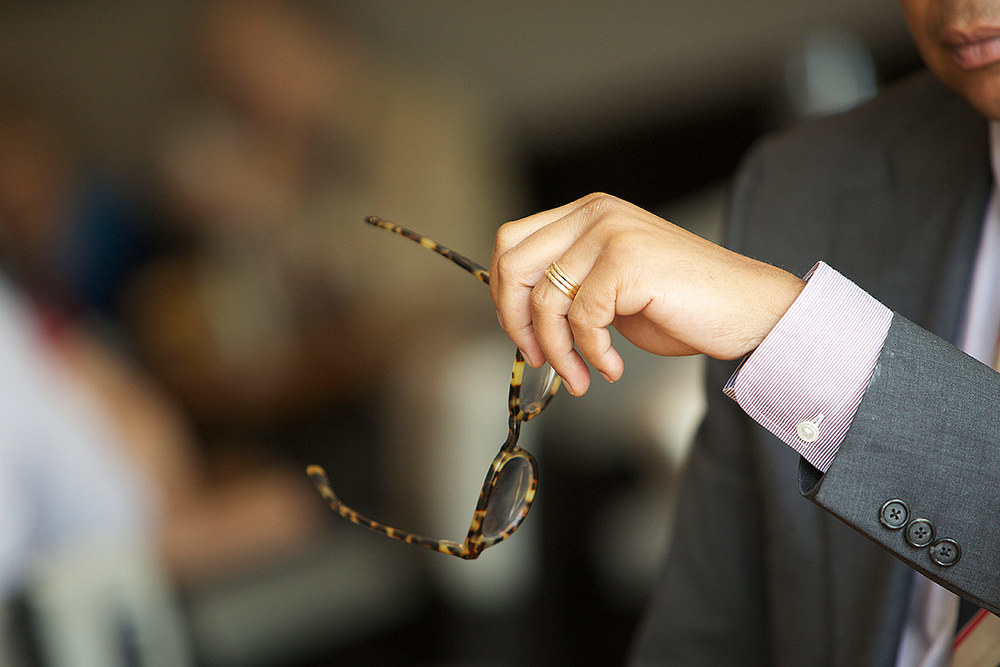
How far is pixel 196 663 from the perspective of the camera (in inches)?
97.9

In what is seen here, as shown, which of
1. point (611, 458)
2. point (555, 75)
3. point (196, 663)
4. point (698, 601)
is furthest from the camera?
point (555, 75)

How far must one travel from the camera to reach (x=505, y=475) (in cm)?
79

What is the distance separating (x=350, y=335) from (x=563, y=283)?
275cm

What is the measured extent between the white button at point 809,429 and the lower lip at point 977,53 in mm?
335

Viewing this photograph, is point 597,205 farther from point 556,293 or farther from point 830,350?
point 830,350

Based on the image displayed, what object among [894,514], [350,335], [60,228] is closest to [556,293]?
[894,514]

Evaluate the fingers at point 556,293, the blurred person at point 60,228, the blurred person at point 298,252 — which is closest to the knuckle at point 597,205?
the fingers at point 556,293

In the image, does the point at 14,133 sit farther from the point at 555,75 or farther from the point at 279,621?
the point at 555,75

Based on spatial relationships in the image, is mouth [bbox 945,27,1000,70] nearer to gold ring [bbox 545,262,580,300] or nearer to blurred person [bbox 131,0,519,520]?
gold ring [bbox 545,262,580,300]

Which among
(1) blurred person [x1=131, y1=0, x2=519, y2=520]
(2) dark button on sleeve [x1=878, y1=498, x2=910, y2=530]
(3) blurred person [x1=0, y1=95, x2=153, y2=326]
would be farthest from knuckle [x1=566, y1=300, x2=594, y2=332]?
(1) blurred person [x1=131, y1=0, x2=519, y2=520]

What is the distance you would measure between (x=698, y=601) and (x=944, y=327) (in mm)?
406

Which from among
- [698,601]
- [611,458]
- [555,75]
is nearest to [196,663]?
[611,458]

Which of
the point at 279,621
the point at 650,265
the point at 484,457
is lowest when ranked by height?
the point at 279,621

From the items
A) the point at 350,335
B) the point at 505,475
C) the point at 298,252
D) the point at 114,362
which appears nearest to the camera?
the point at 505,475
